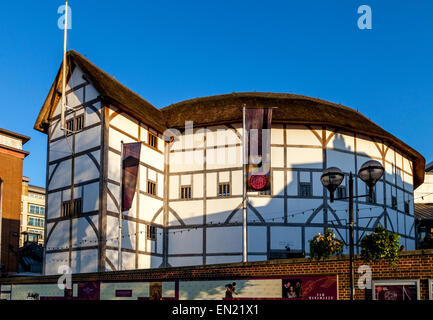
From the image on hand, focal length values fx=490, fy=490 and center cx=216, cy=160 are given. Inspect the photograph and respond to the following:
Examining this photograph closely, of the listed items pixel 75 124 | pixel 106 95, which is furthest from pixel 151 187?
pixel 106 95

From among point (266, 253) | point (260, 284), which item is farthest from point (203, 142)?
point (260, 284)

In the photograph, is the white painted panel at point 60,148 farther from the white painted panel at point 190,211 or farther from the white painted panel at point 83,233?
the white painted panel at point 190,211

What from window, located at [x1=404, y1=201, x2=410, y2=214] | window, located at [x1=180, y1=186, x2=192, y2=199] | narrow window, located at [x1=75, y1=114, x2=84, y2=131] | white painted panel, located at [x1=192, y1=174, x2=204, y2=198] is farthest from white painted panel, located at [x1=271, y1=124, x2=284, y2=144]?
window, located at [x1=404, y1=201, x2=410, y2=214]

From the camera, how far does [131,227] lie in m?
28.5

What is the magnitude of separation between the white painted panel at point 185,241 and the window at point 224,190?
267cm

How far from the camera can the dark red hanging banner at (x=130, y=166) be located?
2795 centimetres

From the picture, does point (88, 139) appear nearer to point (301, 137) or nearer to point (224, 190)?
point (224, 190)

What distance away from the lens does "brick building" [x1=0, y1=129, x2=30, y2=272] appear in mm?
37500

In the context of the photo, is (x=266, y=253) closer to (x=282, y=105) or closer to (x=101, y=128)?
(x=282, y=105)

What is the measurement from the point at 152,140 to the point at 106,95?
4988 mm

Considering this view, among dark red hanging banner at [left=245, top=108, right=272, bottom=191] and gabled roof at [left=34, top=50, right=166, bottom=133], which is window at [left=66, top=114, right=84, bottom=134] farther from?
dark red hanging banner at [left=245, top=108, right=272, bottom=191]

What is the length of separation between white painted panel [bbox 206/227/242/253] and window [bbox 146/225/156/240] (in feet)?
10.9

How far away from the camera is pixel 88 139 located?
29156 mm

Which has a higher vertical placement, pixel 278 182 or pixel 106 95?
pixel 106 95
